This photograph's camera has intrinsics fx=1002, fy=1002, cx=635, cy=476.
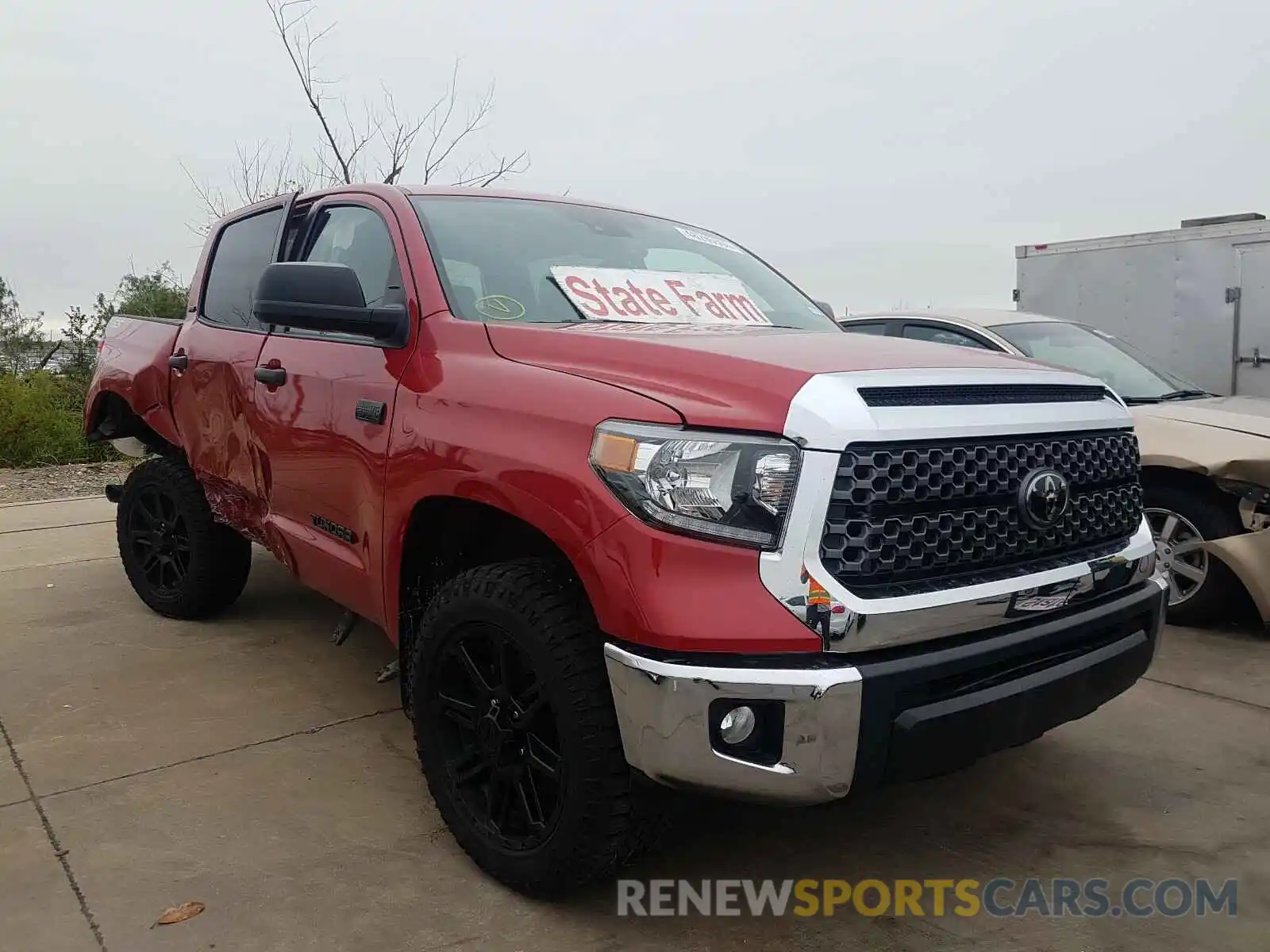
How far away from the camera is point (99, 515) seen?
8336mm

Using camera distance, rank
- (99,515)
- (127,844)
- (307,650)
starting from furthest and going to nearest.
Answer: (99,515) → (307,650) → (127,844)

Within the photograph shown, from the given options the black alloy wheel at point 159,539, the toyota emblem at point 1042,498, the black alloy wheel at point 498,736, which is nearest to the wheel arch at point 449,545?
the black alloy wheel at point 498,736

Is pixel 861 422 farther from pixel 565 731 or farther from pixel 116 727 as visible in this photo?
pixel 116 727

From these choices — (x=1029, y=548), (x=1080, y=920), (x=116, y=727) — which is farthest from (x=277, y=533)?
(x=1080, y=920)

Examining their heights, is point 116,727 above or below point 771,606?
below

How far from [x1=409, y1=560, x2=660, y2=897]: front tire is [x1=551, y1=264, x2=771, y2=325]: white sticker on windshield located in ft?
3.10

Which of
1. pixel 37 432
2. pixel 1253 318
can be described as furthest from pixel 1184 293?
pixel 37 432

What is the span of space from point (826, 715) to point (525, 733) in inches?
31.3

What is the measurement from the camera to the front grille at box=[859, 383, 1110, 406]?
2.17 m

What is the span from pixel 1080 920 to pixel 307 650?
11.0 ft

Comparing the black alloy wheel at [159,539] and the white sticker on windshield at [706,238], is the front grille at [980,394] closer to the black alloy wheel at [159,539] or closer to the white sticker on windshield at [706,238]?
the white sticker on windshield at [706,238]

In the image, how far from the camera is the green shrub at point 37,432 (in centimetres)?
1178

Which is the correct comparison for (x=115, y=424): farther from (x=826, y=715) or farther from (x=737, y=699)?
(x=826, y=715)

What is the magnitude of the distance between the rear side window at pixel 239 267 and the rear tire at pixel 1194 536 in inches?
163
